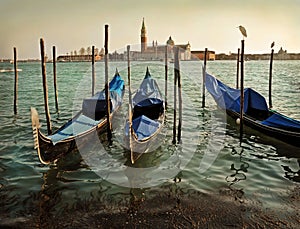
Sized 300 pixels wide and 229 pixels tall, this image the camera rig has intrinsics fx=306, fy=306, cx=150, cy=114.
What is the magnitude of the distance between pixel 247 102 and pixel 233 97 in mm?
891

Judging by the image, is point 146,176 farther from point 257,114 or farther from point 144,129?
point 257,114

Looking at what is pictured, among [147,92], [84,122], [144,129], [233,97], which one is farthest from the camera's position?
[147,92]

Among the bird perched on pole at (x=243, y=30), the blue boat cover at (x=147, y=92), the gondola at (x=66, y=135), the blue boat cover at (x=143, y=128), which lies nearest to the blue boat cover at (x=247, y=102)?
the bird perched on pole at (x=243, y=30)

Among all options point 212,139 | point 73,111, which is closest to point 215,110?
point 212,139

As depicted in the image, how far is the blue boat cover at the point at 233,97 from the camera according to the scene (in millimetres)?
9399

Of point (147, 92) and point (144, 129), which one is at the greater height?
point (147, 92)

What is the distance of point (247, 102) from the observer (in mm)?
9453

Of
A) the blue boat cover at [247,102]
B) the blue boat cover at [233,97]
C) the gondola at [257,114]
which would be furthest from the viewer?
the blue boat cover at [233,97]

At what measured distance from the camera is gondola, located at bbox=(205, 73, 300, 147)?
682cm

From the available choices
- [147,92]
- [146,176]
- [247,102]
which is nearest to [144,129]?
[146,176]

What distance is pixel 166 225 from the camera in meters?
3.95

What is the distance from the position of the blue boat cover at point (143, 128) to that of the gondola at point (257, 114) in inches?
109

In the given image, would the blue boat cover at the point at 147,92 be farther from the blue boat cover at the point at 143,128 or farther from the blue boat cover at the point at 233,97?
the blue boat cover at the point at 143,128

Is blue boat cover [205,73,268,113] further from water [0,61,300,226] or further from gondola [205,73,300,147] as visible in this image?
water [0,61,300,226]
